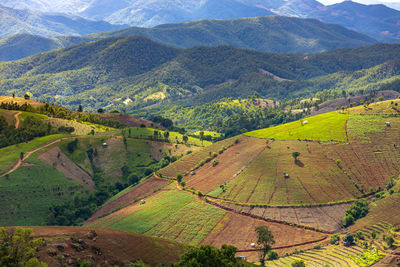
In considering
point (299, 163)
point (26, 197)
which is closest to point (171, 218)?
→ point (299, 163)

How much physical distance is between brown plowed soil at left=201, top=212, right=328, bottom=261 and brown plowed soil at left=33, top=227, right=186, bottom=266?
31.1 meters

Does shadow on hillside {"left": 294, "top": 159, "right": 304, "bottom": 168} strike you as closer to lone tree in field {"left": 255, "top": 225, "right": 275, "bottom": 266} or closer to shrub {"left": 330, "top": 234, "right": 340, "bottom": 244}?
shrub {"left": 330, "top": 234, "right": 340, "bottom": 244}

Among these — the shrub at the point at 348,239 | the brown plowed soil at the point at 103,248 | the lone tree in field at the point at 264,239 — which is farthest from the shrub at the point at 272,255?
the brown plowed soil at the point at 103,248

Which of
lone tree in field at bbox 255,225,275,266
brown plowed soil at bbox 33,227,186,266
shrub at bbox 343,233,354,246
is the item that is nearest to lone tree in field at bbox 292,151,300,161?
shrub at bbox 343,233,354,246

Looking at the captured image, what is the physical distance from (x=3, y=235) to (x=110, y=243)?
2585cm

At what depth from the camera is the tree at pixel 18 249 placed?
260 feet

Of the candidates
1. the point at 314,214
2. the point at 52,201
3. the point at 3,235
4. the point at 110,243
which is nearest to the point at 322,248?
the point at 314,214

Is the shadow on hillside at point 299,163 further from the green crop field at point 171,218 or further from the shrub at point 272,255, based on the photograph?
the shrub at point 272,255

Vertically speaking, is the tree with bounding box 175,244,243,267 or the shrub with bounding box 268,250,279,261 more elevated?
the tree with bounding box 175,244,243,267

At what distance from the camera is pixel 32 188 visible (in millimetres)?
189750

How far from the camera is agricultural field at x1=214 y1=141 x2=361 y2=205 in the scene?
165 metres

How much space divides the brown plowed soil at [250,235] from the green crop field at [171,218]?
4.38 metres


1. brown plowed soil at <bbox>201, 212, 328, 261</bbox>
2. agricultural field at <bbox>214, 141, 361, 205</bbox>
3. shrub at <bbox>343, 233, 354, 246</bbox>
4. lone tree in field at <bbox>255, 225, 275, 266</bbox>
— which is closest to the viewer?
lone tree in field at <bbox>255, 225, 275, 266</bbox>

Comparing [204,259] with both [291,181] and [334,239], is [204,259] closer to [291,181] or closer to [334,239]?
[334,239]
